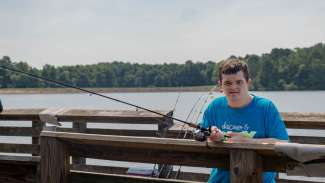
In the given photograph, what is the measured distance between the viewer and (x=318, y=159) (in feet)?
8.10

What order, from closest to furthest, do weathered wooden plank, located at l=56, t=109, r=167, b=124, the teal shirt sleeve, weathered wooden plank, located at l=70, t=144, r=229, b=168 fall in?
weathered wooden plank, located at l=70, t=144, r=229, b=168 < the teal shirt sleeve < weathered wooden plank, located at l=56, t=109, r=167, b=124

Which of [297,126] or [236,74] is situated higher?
[236,74]

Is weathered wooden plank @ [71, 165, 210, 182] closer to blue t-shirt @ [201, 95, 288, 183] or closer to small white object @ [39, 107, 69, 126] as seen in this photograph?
small white object @ [39, 107, 69, 126]

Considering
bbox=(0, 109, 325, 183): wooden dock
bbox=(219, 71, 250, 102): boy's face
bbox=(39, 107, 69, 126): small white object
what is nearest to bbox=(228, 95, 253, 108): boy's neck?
bbox=(219, 71, 250, 102): boy's face

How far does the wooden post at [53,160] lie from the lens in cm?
322

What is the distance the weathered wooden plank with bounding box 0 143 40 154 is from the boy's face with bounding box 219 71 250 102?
3541 mm

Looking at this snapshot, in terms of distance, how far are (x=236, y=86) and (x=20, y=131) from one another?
4044mm

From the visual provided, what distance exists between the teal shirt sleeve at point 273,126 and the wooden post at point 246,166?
388 millimetres

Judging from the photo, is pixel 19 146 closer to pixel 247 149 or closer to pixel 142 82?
pixel 247 149

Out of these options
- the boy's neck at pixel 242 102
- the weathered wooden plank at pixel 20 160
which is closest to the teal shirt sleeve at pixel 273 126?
the boy's neck at pixel 242 102

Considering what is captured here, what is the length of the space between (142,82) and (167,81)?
9.71m

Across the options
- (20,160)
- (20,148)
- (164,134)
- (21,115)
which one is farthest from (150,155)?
A: (20,148)

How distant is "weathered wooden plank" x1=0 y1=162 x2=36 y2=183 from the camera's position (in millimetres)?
3809

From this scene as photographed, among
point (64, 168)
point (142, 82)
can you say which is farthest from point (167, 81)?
point (64, 168)
